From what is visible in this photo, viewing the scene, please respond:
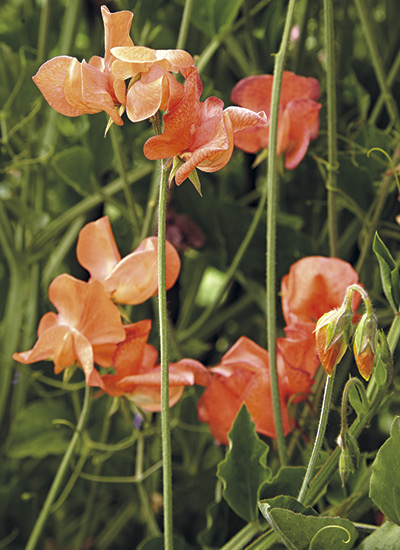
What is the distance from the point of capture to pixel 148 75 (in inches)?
11.9

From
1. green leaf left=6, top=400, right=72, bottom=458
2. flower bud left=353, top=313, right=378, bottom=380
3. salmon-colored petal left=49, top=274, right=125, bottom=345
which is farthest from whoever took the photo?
green leaf left=6, top=400, right=72, bottom=458

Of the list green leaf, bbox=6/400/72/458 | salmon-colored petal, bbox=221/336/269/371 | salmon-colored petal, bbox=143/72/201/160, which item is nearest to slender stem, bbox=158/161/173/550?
salmon-colored petal, bbox=143/72/201/160

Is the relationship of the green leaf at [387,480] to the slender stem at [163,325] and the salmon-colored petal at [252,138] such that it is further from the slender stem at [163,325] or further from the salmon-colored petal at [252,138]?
the salmon-colored petal at [252,138]

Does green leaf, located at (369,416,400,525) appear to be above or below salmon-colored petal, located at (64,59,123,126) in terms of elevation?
below

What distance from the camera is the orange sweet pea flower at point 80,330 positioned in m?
0.40

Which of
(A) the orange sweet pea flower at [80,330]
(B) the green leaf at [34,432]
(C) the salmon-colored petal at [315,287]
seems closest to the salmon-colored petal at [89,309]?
(A) the orange sweet pea flower at [80,330]

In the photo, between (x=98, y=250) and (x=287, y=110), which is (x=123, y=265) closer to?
(x=98, y=250)

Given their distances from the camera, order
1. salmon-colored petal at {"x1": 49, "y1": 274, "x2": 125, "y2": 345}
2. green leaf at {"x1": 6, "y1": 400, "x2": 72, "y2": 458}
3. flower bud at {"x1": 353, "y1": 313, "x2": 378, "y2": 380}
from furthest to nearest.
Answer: green leaf at {"x1": 6, "y1": 400, "x2": 72, "y2": 458}
salmon-colored petal at {"x1": 49, "y1": 274, "x2": 125, "y2": 345}
flower bud at {"x1": 353, "y1": 313, "x2": 378, "y2": 380}

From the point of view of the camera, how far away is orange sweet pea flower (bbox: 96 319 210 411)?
15.7 inches

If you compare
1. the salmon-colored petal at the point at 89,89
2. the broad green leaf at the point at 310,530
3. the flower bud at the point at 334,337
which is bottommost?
the broad green leaf at the point at 310,530

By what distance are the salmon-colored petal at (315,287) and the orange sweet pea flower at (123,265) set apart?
74 millimetres

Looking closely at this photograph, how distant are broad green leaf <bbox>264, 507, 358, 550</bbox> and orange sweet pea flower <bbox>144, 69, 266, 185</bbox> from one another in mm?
154

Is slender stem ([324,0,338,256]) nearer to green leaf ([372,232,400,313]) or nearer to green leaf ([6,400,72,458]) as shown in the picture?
green leaf ([372,232,400,313])

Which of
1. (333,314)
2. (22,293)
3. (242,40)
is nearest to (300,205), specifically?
(242,40)
